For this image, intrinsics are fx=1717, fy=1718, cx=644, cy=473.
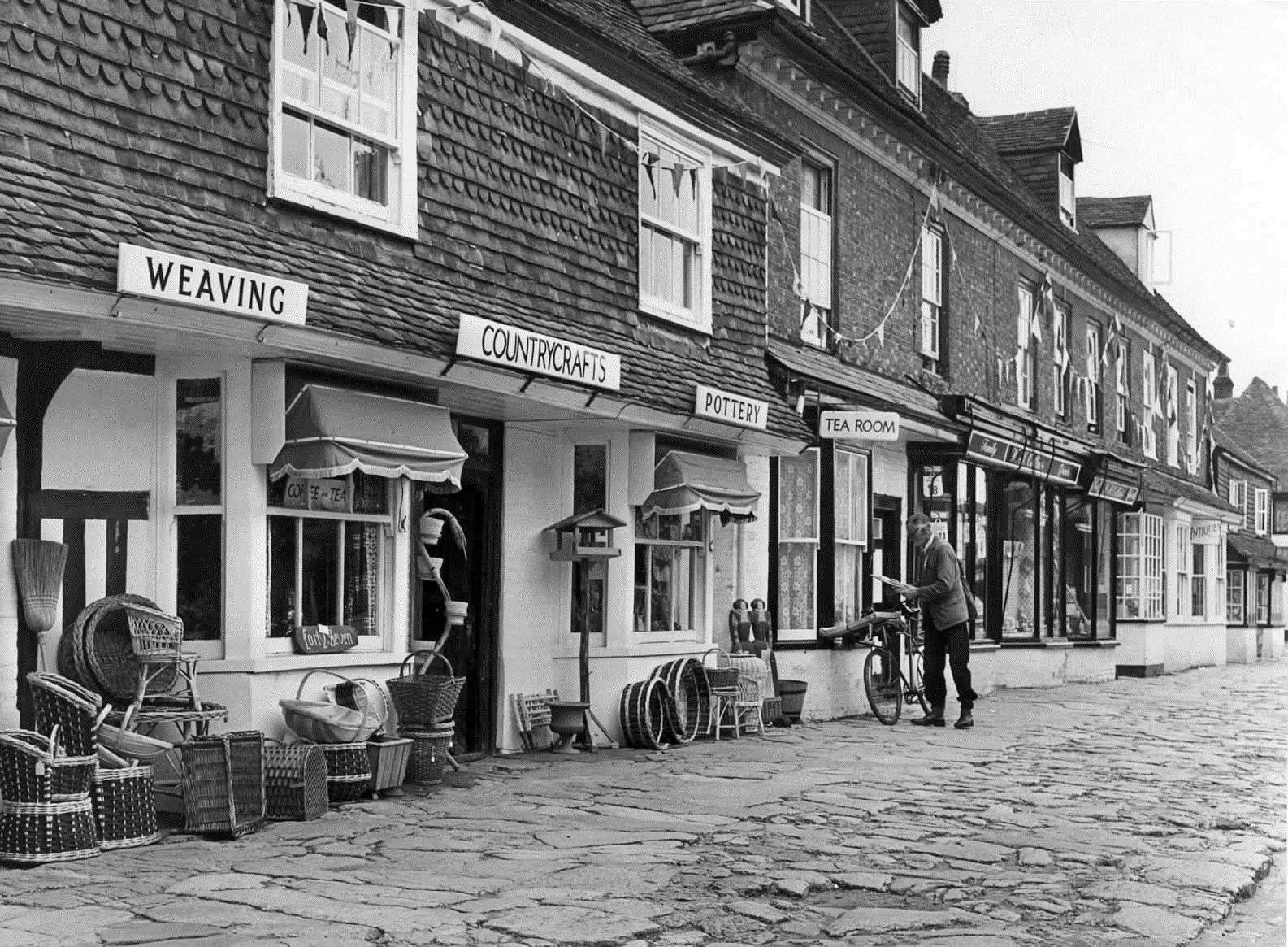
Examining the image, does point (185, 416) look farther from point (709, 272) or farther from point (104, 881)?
point (709, 272)

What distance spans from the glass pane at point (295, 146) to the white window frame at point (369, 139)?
2.1 inches

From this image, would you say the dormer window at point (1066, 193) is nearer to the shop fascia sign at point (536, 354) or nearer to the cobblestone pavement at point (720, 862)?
the cobblestone pavement at point (720, 862)

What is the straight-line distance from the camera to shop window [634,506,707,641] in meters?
13.7

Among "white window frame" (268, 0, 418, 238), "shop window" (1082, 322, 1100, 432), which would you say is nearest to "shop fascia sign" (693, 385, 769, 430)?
"white window frame" (268, 0, 418, 238)

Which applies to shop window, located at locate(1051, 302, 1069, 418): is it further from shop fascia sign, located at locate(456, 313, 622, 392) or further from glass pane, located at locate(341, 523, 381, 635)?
glass pane, located at locate(341, 523, 381, 635)

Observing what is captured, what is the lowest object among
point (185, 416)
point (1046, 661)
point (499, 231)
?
point (1046, 661)

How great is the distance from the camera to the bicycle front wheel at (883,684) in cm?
1583

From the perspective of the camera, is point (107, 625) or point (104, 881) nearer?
point (104, 881)

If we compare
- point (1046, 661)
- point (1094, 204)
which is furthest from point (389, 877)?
point (1094, 204)

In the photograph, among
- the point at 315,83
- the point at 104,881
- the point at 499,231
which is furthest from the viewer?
the point at 499,231

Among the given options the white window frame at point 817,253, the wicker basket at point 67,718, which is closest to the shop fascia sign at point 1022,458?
the white window frame at point 817,253

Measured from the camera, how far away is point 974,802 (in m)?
10.2

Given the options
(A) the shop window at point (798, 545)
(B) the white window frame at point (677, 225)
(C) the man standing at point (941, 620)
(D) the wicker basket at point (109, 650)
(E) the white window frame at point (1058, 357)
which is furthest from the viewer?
(E) the white window frame at point (1058, 357)

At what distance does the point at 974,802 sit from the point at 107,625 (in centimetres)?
506
